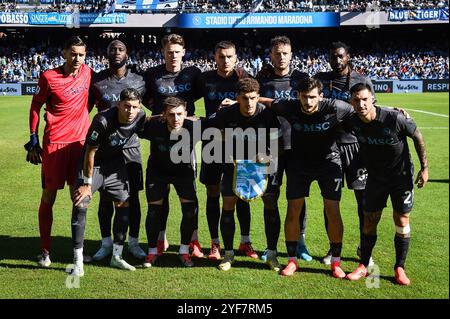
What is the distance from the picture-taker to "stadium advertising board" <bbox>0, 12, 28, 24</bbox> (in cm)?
3944

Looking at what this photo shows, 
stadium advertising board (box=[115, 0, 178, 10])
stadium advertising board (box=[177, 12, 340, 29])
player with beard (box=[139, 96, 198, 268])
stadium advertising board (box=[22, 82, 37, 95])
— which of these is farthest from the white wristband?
stadium advertising board (box=[177, 12, 340, 29])

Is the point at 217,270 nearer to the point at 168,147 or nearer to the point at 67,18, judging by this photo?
the point at 168,147

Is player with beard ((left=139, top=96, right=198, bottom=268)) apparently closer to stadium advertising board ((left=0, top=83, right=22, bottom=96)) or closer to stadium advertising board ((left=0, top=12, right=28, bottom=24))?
stadium advertising board ((left=0, top=83, right=22, bottom=96))

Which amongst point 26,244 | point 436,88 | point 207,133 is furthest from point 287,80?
point 436,88

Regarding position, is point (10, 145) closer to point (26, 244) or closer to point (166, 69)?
point (26, 244)

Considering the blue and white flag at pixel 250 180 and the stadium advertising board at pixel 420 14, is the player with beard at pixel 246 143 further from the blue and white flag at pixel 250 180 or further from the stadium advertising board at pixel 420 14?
the stadium advertising board at pixel 420 14

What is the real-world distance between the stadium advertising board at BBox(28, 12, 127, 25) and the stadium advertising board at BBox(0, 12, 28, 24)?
0.56 meters

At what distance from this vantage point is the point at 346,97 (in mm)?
6375

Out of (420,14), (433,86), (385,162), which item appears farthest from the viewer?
(420,14)

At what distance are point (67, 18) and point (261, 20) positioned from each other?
15.2 m

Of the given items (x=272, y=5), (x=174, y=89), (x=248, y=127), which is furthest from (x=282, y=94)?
(x=272, y=5)

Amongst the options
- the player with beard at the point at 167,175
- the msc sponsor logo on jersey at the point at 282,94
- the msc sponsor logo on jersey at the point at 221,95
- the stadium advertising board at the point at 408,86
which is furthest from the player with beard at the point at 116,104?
the stadium advertising board at the point at 408,86

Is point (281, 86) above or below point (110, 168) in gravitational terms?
above

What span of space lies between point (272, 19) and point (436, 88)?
14988 millimetres
